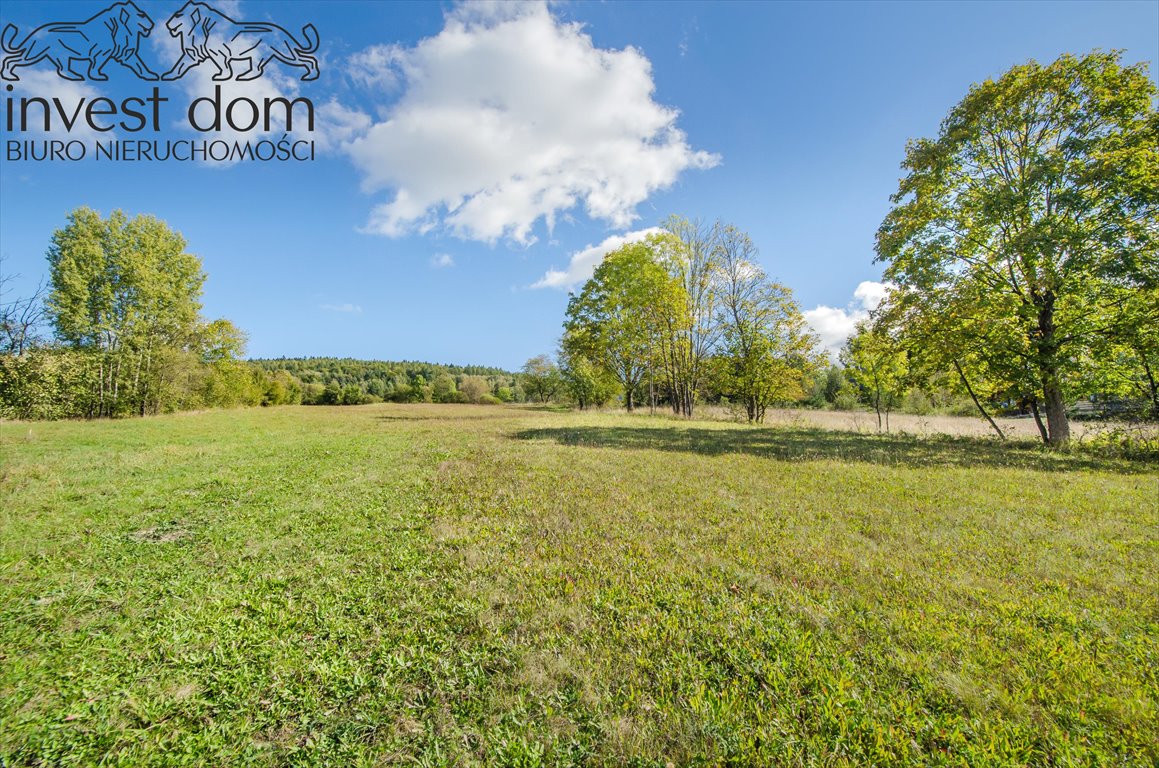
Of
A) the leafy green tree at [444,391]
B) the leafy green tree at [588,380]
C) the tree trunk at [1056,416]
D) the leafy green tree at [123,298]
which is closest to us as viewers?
the tree trunk at [1056,416]

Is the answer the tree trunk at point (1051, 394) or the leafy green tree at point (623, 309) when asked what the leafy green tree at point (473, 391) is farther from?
the tree trunk at point (1051, 394)

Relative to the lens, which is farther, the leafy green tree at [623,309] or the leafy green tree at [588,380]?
the leafy green tree at [588,380]

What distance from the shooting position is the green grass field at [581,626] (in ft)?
8.96

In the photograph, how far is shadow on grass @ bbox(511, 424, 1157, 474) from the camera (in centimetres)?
1122

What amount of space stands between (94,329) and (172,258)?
767 cm

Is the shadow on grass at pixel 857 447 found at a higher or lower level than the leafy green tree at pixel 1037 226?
lower

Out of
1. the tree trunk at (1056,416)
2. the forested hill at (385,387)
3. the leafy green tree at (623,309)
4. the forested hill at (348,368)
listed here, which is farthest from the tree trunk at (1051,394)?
the forested hill at (348,368)

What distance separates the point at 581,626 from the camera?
399 cm

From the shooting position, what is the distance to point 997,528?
6383mm

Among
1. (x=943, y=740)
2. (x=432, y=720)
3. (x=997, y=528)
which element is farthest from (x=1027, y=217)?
(x=432, y=720)

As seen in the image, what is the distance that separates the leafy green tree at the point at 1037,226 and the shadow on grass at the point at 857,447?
304cm

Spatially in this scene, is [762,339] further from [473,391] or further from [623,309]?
[473,391]

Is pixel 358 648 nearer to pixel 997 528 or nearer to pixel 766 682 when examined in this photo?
pixel 766 682

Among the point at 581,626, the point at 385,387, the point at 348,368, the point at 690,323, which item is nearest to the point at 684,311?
the point at 690,323
